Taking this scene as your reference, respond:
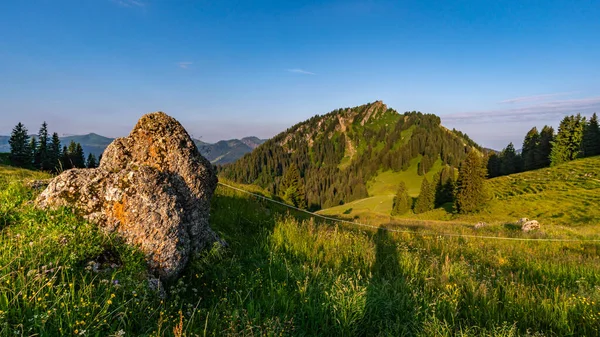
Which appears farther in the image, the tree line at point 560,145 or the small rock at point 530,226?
the tree line at point 560,145

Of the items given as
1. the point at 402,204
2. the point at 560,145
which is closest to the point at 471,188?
the point at 402,204

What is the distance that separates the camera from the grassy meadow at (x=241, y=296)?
120 inches

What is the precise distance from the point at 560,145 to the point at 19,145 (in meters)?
139

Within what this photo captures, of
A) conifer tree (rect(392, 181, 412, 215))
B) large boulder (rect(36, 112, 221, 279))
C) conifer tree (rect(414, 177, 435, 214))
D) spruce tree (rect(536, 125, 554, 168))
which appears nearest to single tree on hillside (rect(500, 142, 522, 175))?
spruce tree (rect(536, 125, 554, 168))

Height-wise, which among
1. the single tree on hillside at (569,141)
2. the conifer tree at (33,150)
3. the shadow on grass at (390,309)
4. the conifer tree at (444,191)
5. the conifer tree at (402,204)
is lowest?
the conifer tree at (402,204)

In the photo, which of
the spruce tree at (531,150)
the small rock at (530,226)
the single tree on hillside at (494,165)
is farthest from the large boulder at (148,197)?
the single tree on hillside at (494,165)

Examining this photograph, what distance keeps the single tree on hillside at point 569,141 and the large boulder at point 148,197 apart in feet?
370

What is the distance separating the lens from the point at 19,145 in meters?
58.8

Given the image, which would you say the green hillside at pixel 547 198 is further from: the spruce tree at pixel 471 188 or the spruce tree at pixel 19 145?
the spruce tree at pixel 19 145

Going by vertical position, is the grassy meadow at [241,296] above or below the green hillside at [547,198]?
above

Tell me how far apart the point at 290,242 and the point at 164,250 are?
3249 mm

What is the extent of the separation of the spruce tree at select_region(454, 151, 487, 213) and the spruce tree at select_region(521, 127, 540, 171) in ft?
145

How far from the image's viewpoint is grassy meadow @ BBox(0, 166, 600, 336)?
3.05 meters

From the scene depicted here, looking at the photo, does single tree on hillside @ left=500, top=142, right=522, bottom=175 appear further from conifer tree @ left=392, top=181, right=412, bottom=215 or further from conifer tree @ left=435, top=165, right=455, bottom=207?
conifer tree @ left=392, top=181, right=412, bottom=215
